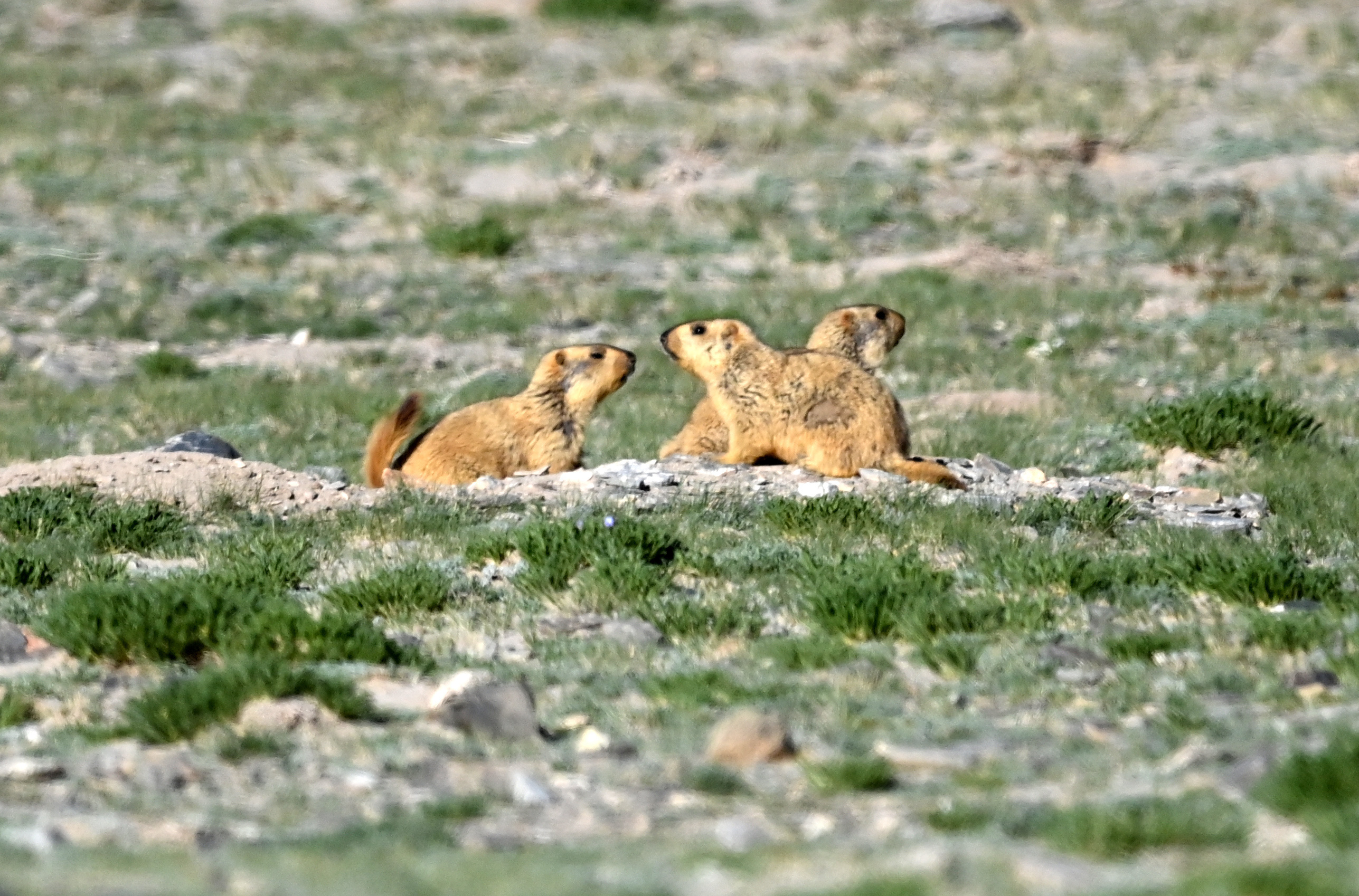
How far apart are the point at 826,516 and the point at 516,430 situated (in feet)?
8.29

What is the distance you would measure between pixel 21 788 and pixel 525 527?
127 inches

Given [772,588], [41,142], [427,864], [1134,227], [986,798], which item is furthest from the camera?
[41,142]

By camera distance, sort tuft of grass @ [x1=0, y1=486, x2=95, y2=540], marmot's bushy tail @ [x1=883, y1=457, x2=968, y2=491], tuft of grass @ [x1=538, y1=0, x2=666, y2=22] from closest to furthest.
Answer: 1. tuft of grass @ [x1=0, y1=486, x2=95, y2=540]
2. marmot's bushy tail @ [x1=883, y1=457, x2=968, y2=491]
3. tuft of grass @ [x1=538, y1=0, x2=666, y2=22]

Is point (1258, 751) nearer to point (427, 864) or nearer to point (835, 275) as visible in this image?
point (427, 864)

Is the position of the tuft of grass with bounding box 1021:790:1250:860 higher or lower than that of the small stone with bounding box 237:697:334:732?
higher

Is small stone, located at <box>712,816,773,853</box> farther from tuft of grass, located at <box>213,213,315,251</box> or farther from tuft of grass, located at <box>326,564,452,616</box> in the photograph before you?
tuft of grass, located at <box>213,213,315,251</box>

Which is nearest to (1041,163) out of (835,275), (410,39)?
(835,275)

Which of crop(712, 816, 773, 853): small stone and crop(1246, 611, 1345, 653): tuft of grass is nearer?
crop(712, 816, 773, 853): small stone

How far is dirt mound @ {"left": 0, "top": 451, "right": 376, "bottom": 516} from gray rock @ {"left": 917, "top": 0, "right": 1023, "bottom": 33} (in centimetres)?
1899

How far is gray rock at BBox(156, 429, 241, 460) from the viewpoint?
1123 cm

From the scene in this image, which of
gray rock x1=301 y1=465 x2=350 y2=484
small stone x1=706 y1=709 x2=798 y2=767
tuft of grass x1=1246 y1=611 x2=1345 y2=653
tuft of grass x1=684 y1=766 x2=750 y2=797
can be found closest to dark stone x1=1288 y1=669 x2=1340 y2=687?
tuft of grass x1=1246 y1=611 x2=1345 y2=653

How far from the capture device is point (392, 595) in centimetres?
792

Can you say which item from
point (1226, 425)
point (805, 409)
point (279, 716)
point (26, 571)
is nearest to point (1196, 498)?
point (1226, 425)

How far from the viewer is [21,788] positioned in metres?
5.70
